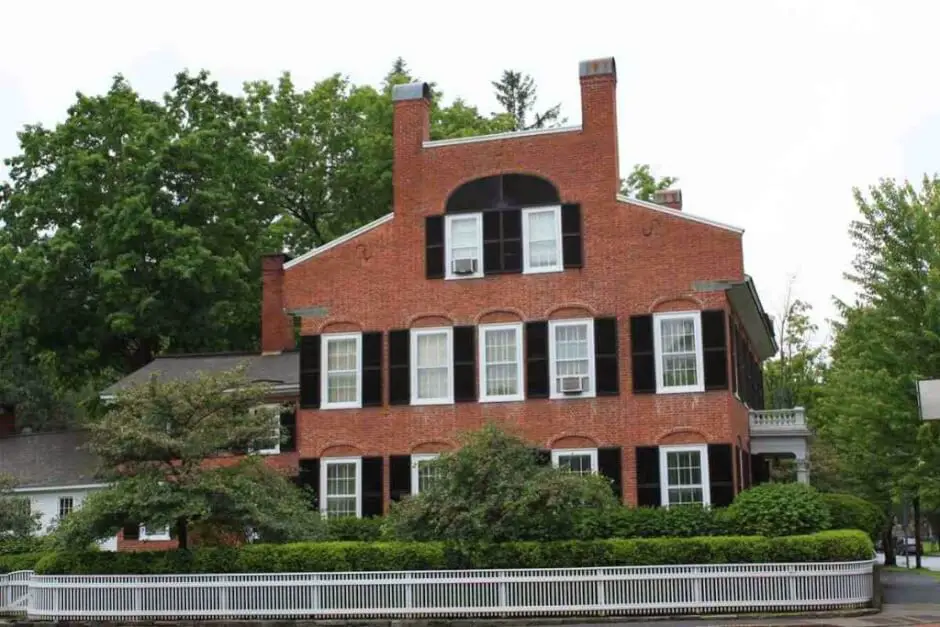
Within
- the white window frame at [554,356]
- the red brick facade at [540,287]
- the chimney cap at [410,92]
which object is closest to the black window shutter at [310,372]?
the red brick facade at [540,287]

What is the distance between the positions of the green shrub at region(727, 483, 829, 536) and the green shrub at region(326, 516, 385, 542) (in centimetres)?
873

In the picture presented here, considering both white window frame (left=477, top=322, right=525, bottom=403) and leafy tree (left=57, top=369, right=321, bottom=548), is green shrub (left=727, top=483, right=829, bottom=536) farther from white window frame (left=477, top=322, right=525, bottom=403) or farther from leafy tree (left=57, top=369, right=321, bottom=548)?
leafy tree (left=57, top=369, right=321, bottom=548)

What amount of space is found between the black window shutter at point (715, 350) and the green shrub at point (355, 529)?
893 cm

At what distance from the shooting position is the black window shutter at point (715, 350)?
29.7 metres

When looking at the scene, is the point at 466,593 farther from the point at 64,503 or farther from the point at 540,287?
the point at 64,503

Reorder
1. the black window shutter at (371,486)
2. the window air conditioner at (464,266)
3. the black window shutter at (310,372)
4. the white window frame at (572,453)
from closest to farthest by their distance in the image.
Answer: the white window frame at (572,453) → the black window shutter at (371,486) → the window air conditioner at (464,266) → the black window shutter at (310,372)

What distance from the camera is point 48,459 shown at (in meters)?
38.1

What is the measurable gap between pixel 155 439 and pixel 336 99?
25.8 metres

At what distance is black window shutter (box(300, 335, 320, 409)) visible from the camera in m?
32.6

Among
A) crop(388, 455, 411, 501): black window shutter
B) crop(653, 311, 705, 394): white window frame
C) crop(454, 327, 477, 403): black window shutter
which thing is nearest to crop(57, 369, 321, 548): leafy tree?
crop(388, 455, 411, 501): black window shutter

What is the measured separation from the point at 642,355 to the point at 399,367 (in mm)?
6505

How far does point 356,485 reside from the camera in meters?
32.0

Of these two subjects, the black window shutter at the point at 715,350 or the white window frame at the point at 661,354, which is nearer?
the black window shutter at the point at 715,350

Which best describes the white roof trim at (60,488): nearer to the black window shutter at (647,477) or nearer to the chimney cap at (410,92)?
the chimney cap at (410,92)
